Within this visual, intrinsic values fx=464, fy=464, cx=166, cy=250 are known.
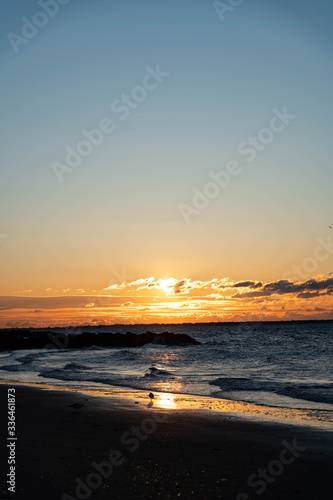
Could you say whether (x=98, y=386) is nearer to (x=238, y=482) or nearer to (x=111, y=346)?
(x=238, y=482)

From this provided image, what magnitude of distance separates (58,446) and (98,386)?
14.4 metres

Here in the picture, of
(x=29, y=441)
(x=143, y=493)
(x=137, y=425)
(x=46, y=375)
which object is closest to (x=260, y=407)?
(x=137, y=425)

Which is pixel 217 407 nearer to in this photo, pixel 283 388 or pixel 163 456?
pixel 283 388

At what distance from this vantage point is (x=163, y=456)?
10.2 m

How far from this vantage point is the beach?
8.03 metres

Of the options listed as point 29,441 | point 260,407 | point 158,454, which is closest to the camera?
point 158,454

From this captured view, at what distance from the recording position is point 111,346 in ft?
291
